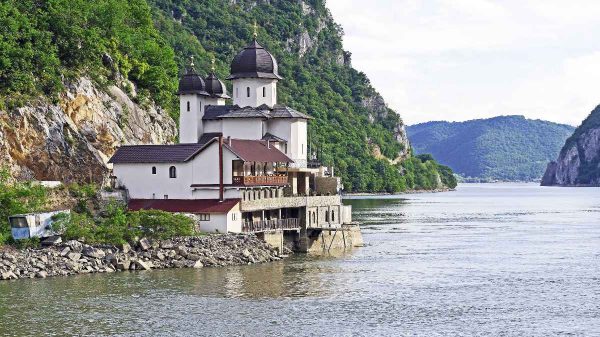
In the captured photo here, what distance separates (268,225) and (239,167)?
5.02m

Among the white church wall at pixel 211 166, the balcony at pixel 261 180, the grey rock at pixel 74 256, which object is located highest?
the white church wall at pixel 211 166

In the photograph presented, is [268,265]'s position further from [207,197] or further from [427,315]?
[427,315]

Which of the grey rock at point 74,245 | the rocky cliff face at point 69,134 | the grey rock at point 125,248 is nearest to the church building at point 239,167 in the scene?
the rocky cliff face at point 69,134

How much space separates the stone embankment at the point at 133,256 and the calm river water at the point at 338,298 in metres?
1.49

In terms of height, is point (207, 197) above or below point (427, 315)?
above

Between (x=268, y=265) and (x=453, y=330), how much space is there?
943 inches

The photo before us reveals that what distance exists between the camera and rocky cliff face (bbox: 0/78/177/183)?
87750 millimetres

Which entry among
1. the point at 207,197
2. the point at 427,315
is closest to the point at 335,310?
the point at 427,315

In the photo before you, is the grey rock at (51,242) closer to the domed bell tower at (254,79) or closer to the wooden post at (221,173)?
the wooden post at (221,173)

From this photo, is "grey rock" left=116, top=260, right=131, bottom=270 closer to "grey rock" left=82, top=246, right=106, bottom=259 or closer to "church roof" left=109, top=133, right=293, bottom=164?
"grey rock" left=82, top=246, right=106, bottom=259

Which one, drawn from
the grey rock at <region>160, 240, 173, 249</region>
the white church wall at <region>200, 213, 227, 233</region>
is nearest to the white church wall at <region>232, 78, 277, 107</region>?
the white church wall at <region>200, 213, 227, 233</region>

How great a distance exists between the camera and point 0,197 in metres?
73.8

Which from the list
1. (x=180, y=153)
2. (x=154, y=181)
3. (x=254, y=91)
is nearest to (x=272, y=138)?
(x=254, y=91)

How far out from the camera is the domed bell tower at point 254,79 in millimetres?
94688
